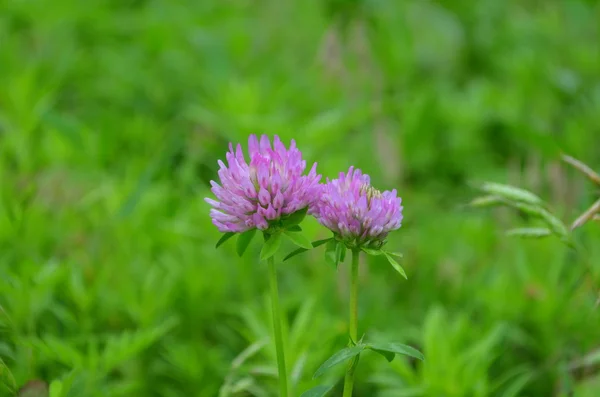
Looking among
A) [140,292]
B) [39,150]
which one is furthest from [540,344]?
[39,150]

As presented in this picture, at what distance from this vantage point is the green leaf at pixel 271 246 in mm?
1082

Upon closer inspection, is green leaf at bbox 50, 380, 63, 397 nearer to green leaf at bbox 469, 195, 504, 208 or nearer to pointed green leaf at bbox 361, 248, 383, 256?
pointed green leaf at bbox 361, 248, 383, 256

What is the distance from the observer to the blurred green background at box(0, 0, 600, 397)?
168cm

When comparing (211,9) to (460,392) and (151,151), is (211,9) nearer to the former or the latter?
(151,151)

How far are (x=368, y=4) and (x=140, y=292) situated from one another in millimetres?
1140

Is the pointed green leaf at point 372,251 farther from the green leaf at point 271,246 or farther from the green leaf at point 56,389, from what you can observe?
the green leaf at point 56,389

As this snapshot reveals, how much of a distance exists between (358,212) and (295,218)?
0.33ft

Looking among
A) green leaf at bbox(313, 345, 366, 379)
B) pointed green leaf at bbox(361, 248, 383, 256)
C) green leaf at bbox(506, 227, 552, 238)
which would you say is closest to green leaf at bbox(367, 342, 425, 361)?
green leaf at bbox(313, 345, 366, 379)

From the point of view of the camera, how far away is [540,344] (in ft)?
6.09

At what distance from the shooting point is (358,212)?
1084 mm

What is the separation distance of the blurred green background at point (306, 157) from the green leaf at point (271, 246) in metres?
0.31

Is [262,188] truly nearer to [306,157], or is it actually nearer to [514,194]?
[514,194]

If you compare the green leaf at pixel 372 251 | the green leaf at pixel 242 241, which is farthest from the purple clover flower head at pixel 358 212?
the green leaf at pixel 242 241

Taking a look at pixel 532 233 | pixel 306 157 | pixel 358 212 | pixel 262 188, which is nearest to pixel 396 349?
pixel 358 212
